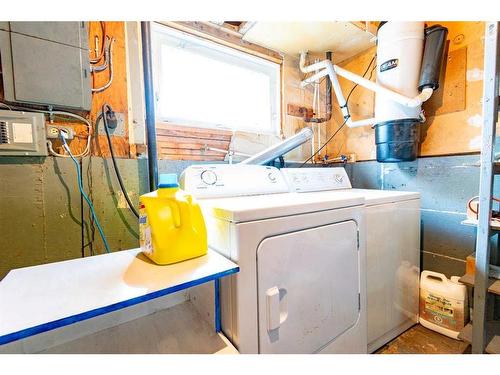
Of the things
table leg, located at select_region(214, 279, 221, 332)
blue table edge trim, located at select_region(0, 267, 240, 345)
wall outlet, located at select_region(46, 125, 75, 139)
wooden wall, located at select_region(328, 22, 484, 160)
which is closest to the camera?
blue table edge trim, located at select_region(0, 267, 240, 345)

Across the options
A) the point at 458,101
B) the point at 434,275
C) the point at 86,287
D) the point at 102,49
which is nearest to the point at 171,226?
the point at 86,287

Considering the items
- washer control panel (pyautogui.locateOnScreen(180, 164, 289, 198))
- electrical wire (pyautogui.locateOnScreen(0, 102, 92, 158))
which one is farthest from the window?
washer control panel (pyautogui.locateOnScreen(180, 164, 289, 198))

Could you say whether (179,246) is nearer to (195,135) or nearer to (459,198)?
(195,135)

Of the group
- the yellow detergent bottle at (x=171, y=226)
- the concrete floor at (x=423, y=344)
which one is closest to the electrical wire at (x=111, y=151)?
the yellow detergent bottle at (x=171, y=226)

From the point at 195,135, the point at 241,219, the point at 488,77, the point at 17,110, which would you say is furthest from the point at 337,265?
the point at 17,110

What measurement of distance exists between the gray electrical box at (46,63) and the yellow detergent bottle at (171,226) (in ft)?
3.03

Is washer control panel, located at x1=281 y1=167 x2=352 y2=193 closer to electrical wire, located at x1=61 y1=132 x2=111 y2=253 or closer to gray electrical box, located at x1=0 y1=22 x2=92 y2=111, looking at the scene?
electrical wire, located at x1=61 y1=132 x2=111 y2=253

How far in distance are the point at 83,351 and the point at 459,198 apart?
2.38 m

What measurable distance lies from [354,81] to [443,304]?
1.83m

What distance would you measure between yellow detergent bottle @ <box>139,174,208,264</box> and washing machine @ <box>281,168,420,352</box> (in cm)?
93

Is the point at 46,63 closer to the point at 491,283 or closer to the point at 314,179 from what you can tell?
the point at 314,179

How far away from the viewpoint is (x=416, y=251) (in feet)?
5.24

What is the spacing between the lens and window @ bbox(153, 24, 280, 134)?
5.45ft
